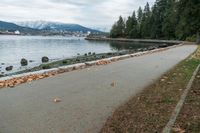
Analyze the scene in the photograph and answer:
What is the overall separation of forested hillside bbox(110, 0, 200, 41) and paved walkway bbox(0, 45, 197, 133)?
52.3 metres

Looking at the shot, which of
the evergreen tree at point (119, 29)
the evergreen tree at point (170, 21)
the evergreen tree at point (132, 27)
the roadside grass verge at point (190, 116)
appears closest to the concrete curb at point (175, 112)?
the roadside grass verge at point (190, 116)

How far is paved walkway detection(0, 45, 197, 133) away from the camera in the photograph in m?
6.48

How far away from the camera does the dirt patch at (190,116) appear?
6.28 m

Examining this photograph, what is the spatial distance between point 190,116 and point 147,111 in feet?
3.12

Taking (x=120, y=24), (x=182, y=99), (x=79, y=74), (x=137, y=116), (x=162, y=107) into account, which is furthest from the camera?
(x=120, y=24)

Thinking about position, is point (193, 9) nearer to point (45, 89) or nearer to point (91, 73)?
point (91, 73)

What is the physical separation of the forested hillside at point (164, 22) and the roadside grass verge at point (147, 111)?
53534 millimetres

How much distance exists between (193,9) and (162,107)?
5665cm

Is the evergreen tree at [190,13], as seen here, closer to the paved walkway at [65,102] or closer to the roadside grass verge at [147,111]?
the paved walkway at [65,102]

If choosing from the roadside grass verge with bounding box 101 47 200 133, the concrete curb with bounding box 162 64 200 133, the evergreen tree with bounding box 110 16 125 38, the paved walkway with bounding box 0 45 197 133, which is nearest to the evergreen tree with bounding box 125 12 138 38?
the evergreen tree with bounding box 110 16 125 38

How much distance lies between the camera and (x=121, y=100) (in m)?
8.95

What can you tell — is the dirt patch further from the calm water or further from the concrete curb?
the calm water

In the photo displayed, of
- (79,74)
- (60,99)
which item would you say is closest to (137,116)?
(60,99)

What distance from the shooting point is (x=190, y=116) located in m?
7.10
